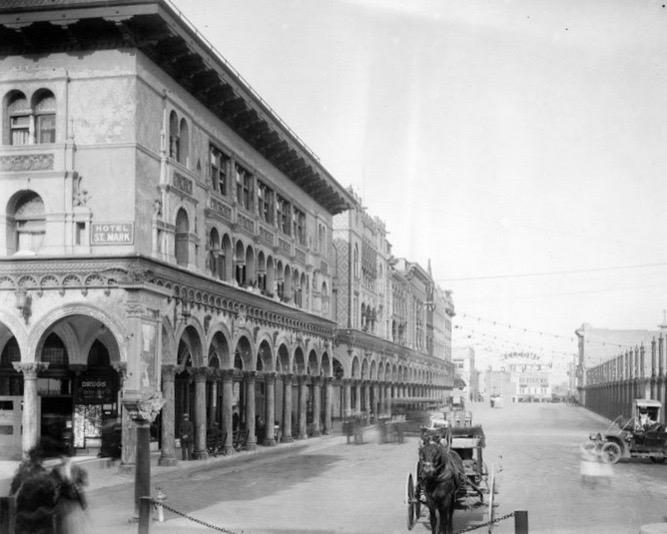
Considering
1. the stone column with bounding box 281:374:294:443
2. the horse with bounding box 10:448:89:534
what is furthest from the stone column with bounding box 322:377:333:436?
the horse with bounding box 10:448:89:534

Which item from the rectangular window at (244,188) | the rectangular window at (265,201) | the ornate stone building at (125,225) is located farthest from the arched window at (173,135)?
the rectangular window at (265,201)

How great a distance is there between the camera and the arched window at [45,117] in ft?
88.3

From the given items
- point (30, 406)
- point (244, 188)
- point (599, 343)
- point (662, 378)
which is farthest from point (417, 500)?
point (599, 343)

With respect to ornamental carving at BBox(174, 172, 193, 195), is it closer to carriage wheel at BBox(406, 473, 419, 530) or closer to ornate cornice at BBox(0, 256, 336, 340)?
ornate cornice at BBox(0, 256, 336, 340)

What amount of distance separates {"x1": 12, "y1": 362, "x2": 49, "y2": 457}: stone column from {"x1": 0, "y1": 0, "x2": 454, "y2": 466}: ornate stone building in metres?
0.04

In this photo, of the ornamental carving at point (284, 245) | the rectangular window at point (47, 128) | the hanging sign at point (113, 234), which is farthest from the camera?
the ornamental carving at point (284, 245)

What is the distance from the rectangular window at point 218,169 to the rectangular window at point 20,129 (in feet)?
25.4

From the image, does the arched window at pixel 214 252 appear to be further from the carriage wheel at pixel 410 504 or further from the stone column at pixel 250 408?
the carriage wheel at pixel 410 504

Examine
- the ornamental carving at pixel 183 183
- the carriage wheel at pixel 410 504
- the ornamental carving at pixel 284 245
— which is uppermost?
the ornamental carving at pixel 183 183

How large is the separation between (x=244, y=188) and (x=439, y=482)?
24.2 m

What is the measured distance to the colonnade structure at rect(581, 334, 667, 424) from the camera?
4847cm

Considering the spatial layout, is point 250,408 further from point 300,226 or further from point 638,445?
point 638,445

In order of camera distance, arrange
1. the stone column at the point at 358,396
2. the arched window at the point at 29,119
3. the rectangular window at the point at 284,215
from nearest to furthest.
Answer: the arched window at the point at 29,119 < the rectangular window at the point at 284,215 < the stone column at the point at 358,396

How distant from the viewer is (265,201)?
40594mm
